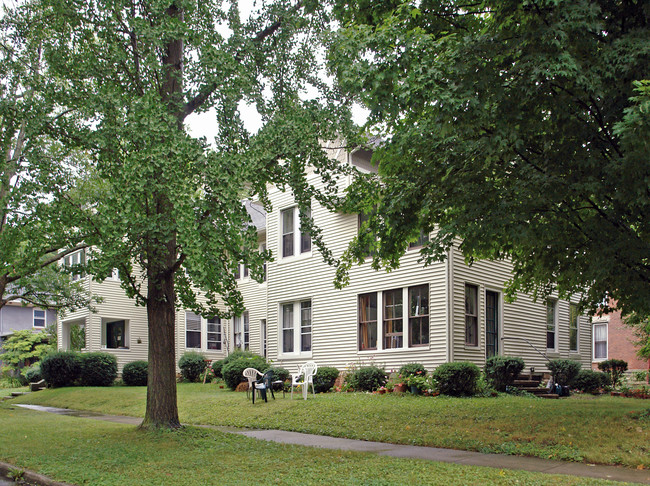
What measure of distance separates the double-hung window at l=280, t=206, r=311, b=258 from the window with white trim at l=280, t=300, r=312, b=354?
1.92 meters

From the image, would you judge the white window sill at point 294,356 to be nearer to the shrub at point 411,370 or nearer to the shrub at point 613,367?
the shrub at point 411,370

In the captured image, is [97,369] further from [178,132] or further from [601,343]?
[601,343]

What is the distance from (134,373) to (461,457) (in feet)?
69.6

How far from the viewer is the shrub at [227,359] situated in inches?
988

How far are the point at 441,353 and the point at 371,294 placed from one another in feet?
11.6

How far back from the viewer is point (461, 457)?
31.3ft

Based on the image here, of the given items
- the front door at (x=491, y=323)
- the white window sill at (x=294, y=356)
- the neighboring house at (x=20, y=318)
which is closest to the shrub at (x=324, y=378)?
the white window sill at (x=294, y=356)

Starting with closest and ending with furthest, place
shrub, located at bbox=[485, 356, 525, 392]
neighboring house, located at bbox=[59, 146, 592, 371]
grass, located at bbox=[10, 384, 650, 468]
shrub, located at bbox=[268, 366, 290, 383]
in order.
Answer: grass, located at bbox=[10, 384, 650, 468]
shrub, located at bbox=[485, 356, 525, 392]
neighboring house, located at bbox=[59, 146, 592, 371]
shrub, located at bbox=[268, 366, 290, 383]

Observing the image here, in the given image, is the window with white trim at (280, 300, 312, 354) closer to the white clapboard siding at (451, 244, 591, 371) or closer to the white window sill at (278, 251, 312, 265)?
the white window sill at (278, 251, 312, 265)

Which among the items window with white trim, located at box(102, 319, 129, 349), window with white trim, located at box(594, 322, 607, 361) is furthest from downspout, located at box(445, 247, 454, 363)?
window with white trim, located at box(102, 319, 129, 349)

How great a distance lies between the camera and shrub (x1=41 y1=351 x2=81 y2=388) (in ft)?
88.1

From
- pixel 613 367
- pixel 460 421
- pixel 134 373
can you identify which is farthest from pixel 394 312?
pixel 134 373

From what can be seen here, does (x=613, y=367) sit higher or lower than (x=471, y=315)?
lower

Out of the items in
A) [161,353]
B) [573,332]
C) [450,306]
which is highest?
[450,306]
